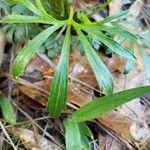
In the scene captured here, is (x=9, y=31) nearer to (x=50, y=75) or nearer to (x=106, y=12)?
(x=50, y=75)

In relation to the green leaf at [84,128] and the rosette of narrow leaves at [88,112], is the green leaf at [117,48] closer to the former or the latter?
the rosette of narrow leaves at [88,112]

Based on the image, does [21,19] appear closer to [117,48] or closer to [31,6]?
[31,6]

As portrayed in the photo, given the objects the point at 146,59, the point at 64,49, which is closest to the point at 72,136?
the point at 64,49

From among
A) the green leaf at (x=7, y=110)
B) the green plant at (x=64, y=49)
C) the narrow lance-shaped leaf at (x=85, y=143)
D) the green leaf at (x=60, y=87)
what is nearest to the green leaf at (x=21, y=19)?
the green plant at (x=64, y=49)

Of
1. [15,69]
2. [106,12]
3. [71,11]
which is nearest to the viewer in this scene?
[15,69]

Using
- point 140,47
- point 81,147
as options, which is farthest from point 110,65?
point 81,147

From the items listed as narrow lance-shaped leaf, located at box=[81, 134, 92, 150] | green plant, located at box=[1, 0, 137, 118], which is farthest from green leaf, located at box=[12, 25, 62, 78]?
narrow lance-shaped leaf, located at box=[81, 134, 92, 150]
